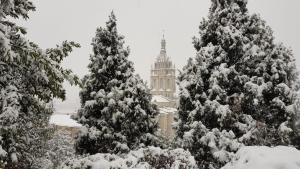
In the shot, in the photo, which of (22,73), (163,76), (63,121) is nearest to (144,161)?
(22,73)

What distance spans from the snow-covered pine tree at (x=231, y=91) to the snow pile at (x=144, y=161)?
6.09 metres

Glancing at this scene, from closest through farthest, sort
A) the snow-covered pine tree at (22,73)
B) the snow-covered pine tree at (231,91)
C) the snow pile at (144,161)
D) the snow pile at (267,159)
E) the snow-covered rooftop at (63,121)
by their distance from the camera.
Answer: the snow pile at (267,159)
the snow-covered pine tree at (22,73)
the snow pile at (144,161)
the snow-covered pine tree at (231,91)
the snow-covered rooftop at (63,121)

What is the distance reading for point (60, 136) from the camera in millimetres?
49781

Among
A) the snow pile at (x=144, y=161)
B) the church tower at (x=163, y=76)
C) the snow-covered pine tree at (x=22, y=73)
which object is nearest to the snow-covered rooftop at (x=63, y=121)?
the church tower at (x=163, y=76)

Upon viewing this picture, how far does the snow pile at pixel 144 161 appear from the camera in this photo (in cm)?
1053

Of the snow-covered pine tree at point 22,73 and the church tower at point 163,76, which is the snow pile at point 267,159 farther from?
the church tower at point 163,76

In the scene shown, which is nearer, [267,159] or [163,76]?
[267,159]

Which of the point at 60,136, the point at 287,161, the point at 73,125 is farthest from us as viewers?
the point at 73,125

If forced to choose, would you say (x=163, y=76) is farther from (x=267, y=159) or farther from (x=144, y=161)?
(x=267, y=159)

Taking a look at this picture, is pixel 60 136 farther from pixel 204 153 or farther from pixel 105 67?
pixel 204 153

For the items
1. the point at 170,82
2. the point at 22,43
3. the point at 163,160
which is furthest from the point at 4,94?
the point at 170,82

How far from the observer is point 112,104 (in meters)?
19.0

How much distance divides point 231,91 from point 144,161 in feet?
31.9

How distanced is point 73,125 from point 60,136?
3764 cm
